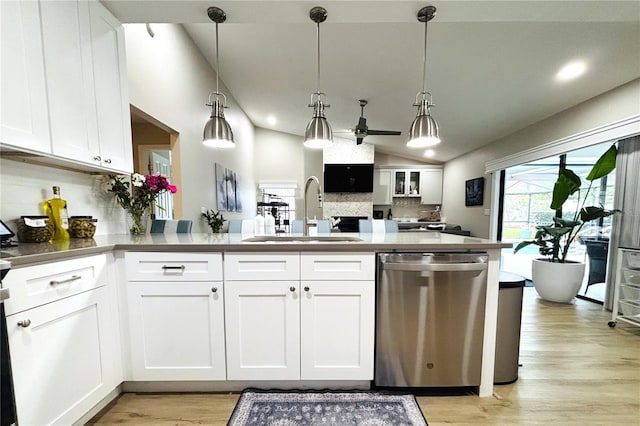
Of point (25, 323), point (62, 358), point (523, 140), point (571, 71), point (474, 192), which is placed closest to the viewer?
point (25, 323)

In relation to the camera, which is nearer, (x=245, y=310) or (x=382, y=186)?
(x=245, y=310)

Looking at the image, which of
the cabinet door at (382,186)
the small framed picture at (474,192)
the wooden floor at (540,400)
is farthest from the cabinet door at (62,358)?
the cabinet door at (382,186)

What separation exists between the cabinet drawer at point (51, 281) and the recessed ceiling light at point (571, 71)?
392 centimetres

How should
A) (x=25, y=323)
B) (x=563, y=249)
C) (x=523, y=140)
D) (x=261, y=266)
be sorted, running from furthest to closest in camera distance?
(x=523, y=140) → (x=563, y=249) → (x=261, y=266) → (x=25, y=323)

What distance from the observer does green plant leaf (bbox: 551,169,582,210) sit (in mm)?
2861

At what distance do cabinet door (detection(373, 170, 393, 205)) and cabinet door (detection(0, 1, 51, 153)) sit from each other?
5.60 meters

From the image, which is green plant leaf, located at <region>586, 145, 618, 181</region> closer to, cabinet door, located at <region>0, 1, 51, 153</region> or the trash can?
the trash can

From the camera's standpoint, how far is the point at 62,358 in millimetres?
1062

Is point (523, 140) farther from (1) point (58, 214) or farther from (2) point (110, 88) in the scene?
(1) point (58, 214)

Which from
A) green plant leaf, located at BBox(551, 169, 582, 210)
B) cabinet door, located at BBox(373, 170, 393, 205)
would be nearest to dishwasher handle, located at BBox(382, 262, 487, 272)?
green plant leaf, located at BBox(551, 169, 582, 210)

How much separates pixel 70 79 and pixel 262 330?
5.66 ft

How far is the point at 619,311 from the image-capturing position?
2480 millimetres

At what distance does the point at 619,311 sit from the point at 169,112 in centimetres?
514

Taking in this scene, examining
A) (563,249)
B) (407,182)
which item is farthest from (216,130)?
(407,182)
